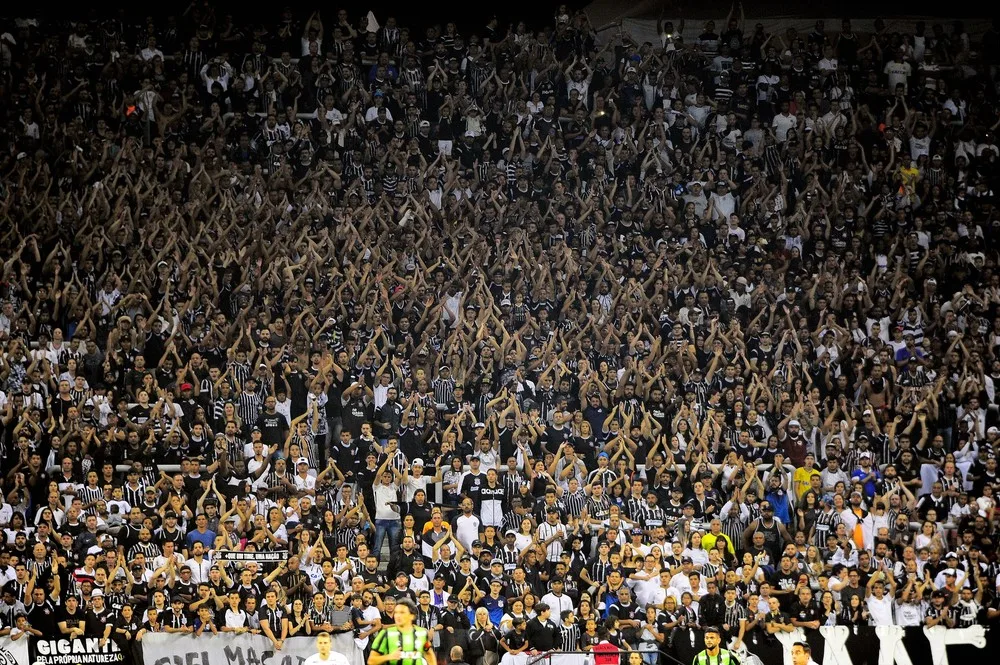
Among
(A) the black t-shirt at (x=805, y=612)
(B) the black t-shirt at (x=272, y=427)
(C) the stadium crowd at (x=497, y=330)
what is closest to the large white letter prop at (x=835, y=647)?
(C) the stadium crowd at (x=497, y=330)

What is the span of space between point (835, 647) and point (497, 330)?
8367mm

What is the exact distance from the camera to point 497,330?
2369 centimetres

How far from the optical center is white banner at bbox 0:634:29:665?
1664cm

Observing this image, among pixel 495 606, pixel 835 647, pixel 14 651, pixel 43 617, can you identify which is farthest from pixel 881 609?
pixel 14 651

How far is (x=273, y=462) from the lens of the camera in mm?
20828

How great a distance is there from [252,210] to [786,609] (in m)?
12.0

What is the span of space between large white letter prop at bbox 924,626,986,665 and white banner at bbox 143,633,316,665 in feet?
23.8

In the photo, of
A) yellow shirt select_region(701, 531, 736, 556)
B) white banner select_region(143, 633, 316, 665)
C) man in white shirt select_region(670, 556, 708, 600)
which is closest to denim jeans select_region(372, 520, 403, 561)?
white banner select_region(143, 633, 316, 665)

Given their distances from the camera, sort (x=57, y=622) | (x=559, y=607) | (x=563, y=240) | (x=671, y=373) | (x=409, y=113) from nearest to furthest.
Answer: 1. (x=57, y=622)
2. (x=559, y=607)
3. (x=671, y=373)
4. (x=563, y=240)
5. (x=409, y=113)

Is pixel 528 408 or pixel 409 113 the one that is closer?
pixel 528 408

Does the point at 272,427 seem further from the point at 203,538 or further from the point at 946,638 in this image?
the point at 946,638

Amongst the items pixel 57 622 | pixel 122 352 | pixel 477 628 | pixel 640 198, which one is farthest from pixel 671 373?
pixel 57 622

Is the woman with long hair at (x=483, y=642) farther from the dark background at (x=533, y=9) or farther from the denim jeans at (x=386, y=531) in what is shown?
the dark background at (x=533, y=9)

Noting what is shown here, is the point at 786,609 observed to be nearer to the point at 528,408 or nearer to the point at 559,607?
the point at 559,607
